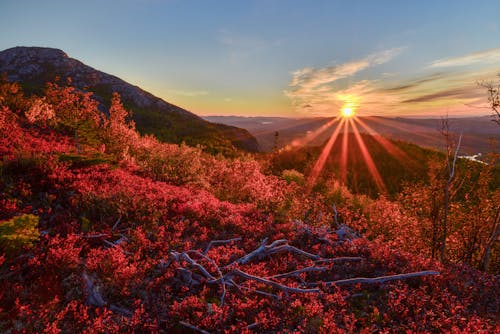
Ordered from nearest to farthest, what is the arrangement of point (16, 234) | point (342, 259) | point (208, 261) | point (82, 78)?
point (16, 234) < point (208, 261) < point (342, 259) < point (82, 78)

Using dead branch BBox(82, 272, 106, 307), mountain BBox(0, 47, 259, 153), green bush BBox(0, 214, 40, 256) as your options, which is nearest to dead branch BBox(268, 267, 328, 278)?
dead branch BBox(82, 272, 106, 307)

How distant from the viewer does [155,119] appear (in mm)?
60312

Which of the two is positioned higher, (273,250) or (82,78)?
(82,78)

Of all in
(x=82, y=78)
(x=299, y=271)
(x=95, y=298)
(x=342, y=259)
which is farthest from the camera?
(x=82, y=78)

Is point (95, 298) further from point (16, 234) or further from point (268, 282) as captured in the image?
point (268, 282)

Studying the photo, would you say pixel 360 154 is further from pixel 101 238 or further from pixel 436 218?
pixel 101 238

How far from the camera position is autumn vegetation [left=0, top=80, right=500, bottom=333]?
156 inches

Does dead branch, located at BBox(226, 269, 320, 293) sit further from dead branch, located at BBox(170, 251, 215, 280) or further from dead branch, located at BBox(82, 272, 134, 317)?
dead branch, located at BBox(82, 272, 134, 317)

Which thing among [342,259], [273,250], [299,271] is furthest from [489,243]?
[273,250]

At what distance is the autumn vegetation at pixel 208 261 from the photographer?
13.0 feet

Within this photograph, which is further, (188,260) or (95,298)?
(188,260)

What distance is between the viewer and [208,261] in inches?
216

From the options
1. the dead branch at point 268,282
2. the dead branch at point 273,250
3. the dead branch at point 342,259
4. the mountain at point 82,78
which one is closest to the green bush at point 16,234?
A: the dead branch at point 268,282

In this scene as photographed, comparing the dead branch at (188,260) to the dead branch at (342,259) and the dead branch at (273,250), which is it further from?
the dead branch at (342,259)
